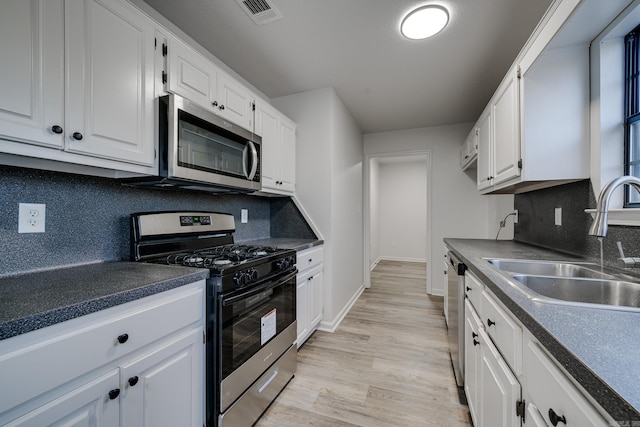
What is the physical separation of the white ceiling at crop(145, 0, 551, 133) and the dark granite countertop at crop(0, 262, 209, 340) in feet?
5.20

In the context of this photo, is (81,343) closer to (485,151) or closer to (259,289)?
(259,289)

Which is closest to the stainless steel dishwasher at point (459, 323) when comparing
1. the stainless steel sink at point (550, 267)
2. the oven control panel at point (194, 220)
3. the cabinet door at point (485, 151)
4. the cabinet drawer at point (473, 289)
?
the cabinet drawer at point (473, 289)

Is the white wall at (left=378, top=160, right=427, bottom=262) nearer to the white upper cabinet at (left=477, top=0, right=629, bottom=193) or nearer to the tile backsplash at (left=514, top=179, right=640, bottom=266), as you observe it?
the tile backsplash at (left=514, top=179, right=640, bottom=266)

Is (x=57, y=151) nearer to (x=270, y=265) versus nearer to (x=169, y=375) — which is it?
(x=169, y=375)

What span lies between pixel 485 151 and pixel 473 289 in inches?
58.6

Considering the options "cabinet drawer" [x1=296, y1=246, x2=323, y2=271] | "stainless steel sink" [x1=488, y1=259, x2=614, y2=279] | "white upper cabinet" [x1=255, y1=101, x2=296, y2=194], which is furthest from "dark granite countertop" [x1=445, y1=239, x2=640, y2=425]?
"white upper cabinet" [x1=255, y1=101, x2=296, y2=194]

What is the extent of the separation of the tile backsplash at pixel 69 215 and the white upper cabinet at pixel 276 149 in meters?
0.75

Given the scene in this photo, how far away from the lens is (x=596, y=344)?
1.78 ft

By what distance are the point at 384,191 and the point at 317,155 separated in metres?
4.16

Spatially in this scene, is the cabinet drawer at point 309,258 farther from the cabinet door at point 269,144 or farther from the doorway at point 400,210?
the doorway at point 400,210

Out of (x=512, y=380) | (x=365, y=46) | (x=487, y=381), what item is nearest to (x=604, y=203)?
(x=512, y=380)

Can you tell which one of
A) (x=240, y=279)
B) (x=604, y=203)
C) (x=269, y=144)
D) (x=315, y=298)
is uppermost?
(x=269, y=144)

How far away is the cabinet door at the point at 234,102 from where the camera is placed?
170cm

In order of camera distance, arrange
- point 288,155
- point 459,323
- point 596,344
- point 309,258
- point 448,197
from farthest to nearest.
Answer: point 448,197 < point 288,155 < point 309,258 < point 459,323 < point 596,344
